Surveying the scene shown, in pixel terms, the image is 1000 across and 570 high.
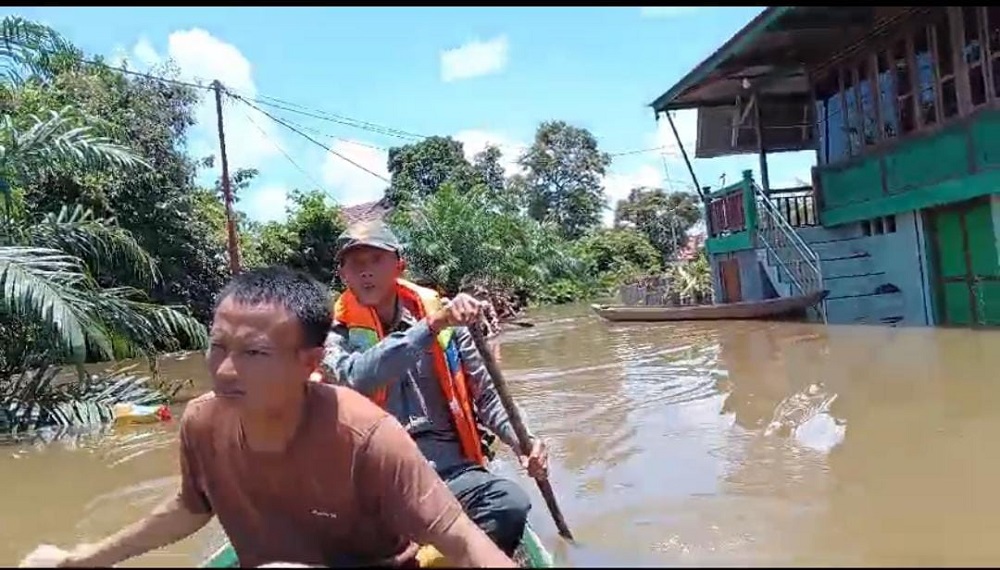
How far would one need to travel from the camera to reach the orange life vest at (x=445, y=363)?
340 cm

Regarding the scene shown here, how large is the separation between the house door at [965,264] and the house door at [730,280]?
4.74 metres

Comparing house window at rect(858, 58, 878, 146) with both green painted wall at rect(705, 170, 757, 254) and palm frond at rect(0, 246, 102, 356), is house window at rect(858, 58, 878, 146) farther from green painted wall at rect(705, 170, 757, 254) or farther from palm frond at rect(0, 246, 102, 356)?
palm frond at rect(0, 246, 102, 356)

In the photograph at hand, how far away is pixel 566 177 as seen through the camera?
46.2m

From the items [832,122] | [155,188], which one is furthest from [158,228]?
[832,122]

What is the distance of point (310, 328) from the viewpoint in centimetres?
207

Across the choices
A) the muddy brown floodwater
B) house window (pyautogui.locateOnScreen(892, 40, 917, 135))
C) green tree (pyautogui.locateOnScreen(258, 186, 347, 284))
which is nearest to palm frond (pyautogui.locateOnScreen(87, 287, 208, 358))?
the muddy brown floodwater

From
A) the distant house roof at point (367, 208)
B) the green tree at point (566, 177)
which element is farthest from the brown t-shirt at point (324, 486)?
the green tree at point (566, 177)

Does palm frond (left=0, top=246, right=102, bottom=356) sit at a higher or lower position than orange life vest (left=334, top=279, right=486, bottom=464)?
higher

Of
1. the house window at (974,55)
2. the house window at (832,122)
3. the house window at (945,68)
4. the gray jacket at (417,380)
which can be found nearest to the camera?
the gray jacket at (417,380)

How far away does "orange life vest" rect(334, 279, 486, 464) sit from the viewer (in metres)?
3.40

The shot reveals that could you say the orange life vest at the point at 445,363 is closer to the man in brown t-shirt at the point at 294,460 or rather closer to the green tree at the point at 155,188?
the man in brown t-shirt at the point at 294,460

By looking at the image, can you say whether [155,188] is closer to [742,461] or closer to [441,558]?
[742,461]

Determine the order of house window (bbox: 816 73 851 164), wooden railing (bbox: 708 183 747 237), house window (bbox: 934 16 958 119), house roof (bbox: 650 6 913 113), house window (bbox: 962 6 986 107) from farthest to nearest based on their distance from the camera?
wooden railing (bbox: 708 183 747 237) < house window (bbox: 816 73 851 164) < house roof (bbox: 650 6 913 113) < house window (bbox: 934 16 958 119) < house window (bbox: 962 6 986 107)

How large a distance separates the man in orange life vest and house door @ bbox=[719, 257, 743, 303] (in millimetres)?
13828
